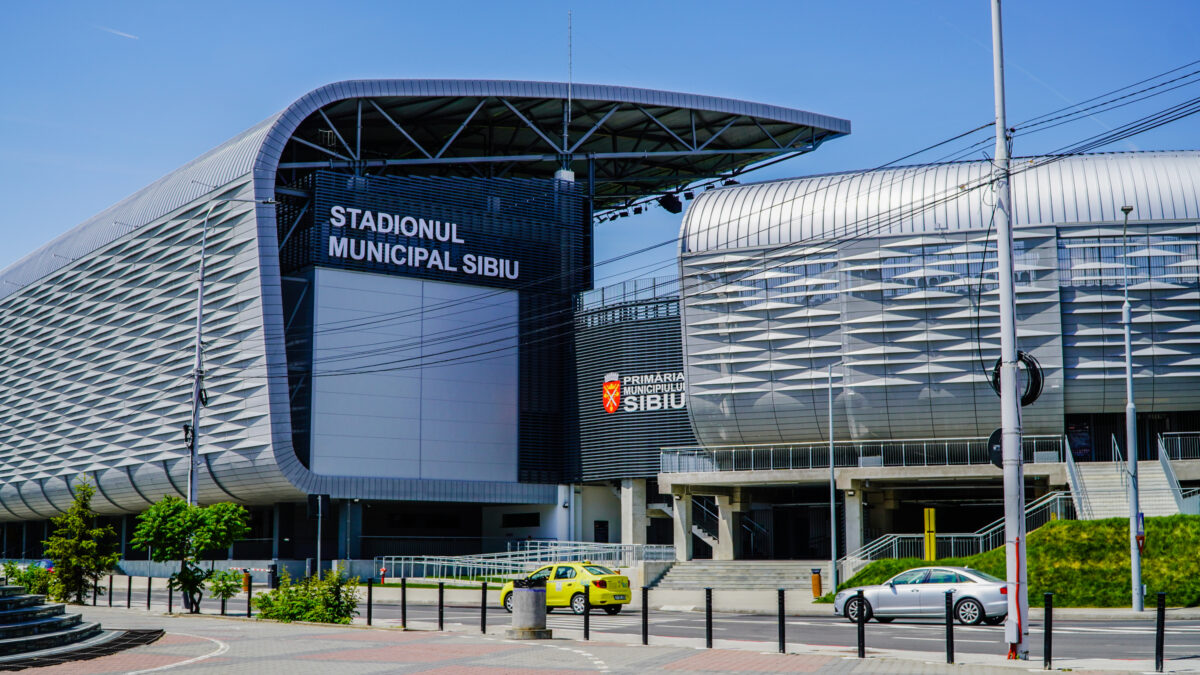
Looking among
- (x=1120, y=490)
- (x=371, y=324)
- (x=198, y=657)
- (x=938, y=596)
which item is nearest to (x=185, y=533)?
(x=198, y=657)

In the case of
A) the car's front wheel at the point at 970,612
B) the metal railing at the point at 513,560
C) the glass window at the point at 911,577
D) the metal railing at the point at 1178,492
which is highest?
the metal railing at the point at 1178,492

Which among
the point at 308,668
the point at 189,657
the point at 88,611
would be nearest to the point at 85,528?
the point at 88,611

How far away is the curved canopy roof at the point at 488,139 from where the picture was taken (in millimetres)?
61781

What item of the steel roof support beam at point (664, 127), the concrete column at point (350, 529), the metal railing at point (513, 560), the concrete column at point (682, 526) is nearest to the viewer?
the concrete column at point (682, 526)

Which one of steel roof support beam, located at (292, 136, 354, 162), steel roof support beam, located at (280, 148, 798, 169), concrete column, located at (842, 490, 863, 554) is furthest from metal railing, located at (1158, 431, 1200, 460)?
steel roof support beam, located at (292, 136, 354, 162)

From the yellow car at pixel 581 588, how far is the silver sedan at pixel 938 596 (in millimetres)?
6554

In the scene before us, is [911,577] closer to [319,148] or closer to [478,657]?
[478,657]

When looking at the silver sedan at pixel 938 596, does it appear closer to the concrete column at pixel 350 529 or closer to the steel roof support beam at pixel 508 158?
the concrete column at pixel 350 529

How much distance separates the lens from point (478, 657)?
1956cm

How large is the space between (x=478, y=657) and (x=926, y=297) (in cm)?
3569

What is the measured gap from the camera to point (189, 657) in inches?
781

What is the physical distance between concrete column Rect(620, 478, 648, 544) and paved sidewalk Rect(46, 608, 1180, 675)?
36.2 metres

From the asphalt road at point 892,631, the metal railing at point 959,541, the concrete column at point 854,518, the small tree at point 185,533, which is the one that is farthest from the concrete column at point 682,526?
the small tree at point 185,533

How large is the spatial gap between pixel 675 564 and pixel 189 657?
108ft
